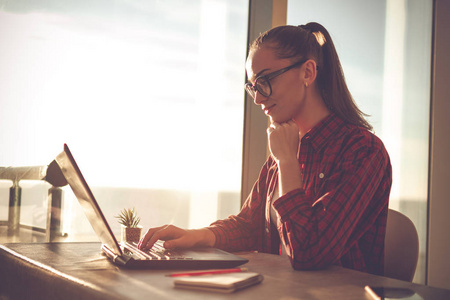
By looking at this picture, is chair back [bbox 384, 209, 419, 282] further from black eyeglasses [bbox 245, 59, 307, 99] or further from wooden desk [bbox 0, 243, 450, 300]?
black eyeglasses [bbox 245, 59, 307, 99]

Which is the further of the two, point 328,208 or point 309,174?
point 309,174

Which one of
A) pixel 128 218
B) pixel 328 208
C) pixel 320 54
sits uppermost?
pixel 320 54

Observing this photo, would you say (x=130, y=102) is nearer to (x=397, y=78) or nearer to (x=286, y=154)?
(x=286, y=154)

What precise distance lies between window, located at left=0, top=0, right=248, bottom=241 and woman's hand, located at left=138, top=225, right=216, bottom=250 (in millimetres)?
926

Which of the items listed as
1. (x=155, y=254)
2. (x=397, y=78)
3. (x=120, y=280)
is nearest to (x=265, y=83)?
(x=155, y=254)

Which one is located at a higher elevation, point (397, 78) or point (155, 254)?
point (397, 78)

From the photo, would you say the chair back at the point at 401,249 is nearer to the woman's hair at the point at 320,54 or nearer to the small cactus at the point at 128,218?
the woman's hair at the point at 320,54

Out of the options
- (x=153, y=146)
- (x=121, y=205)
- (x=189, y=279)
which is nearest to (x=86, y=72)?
(x=153, y=146)

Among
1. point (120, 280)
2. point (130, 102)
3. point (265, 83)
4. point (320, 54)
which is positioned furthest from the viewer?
point (130, 102)

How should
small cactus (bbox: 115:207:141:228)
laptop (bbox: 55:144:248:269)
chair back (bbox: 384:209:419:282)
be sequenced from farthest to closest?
small cactus (bbox: 115:207:141:228) < chair back (bbox: 384:209:419:282) < laptop (bbox: 55:144:248:269)

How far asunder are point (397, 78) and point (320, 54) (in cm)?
202

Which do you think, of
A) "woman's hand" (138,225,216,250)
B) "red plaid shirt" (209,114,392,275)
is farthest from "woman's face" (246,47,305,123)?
"woman's hand" (138,225,216,250)

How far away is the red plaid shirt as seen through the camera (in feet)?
3.76

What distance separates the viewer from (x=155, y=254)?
1.09 metres
